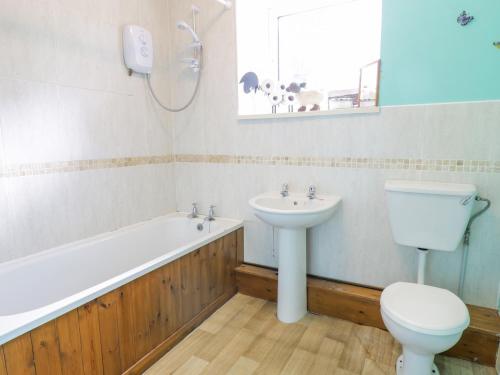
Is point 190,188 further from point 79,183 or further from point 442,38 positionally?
point 442,38

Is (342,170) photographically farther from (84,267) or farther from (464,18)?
(84,267)

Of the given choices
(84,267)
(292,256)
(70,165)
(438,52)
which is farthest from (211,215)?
(438,52)

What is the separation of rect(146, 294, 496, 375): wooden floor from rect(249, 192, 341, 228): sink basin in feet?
2.26

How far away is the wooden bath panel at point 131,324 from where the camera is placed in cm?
118

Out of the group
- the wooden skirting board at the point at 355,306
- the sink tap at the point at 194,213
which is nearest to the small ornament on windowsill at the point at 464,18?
the wooden skirting board at the point at 355,306

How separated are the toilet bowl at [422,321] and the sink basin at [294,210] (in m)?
0.53

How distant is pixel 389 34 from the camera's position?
1811mm

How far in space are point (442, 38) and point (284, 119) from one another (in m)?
1.01

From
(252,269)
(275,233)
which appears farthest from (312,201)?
(252,269)

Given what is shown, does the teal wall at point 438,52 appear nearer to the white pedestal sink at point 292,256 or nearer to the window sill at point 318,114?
the window sill at point 318,114

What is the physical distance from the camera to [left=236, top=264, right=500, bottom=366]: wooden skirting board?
64.3 inches

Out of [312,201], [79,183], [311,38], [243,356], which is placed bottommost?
[243,356]

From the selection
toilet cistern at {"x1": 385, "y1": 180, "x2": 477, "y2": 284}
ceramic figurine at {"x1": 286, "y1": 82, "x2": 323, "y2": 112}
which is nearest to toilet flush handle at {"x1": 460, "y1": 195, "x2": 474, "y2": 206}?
toilet cistern at {"x1": 385, "y1": 180, "x2": 477, "y2": 284}

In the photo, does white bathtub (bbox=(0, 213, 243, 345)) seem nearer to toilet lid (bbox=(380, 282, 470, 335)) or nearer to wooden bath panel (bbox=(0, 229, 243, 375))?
wooden bath panel (bbox=(0, 229, 243, 375))
